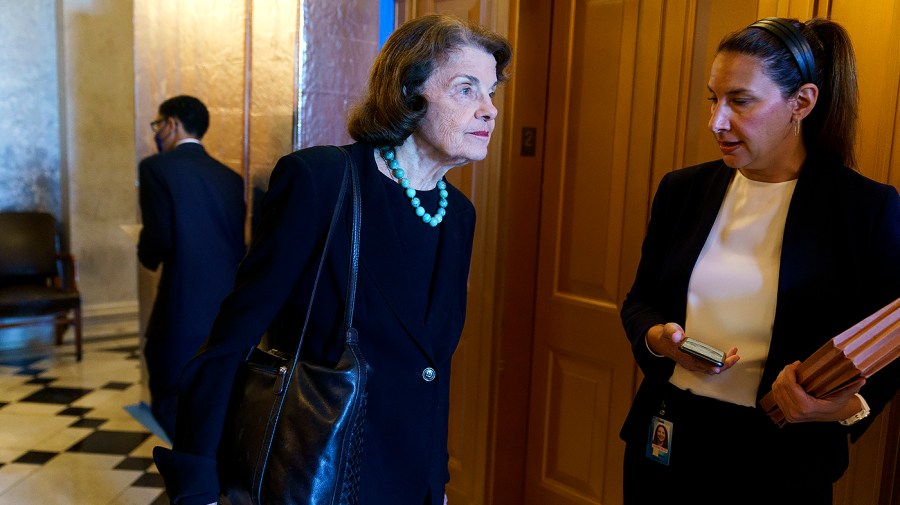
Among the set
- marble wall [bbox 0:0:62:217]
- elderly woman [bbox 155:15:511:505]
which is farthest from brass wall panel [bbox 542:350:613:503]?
marble wall [bbox 0:0:62:217]

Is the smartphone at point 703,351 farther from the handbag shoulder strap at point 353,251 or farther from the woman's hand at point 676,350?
the handbag shoulder strap at point 353,251

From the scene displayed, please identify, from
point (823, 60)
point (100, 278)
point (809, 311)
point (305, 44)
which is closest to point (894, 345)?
point (809, 311)

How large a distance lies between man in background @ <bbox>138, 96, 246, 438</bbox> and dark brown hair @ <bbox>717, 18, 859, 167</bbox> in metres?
3.05

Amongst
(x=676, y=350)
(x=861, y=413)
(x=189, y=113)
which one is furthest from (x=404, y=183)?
(x=189, y=113)

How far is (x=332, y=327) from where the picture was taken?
4.70ft

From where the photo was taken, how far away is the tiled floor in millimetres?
3740

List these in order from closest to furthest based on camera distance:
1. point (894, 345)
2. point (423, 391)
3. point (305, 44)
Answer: point (894, 345) < point (423, 391) < point (305, 44)

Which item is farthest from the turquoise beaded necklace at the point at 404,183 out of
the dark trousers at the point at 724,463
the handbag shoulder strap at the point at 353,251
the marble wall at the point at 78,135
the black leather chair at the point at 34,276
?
the marble wall at the point at 78,135

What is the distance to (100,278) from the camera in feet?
23.8

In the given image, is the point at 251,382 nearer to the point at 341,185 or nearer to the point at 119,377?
the point at 341,185

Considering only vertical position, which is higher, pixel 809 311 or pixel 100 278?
pixel 809 311

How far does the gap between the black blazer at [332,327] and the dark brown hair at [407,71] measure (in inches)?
2.4

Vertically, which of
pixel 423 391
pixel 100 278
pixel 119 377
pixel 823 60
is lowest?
pixel 119 377

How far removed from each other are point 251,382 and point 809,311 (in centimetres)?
120
